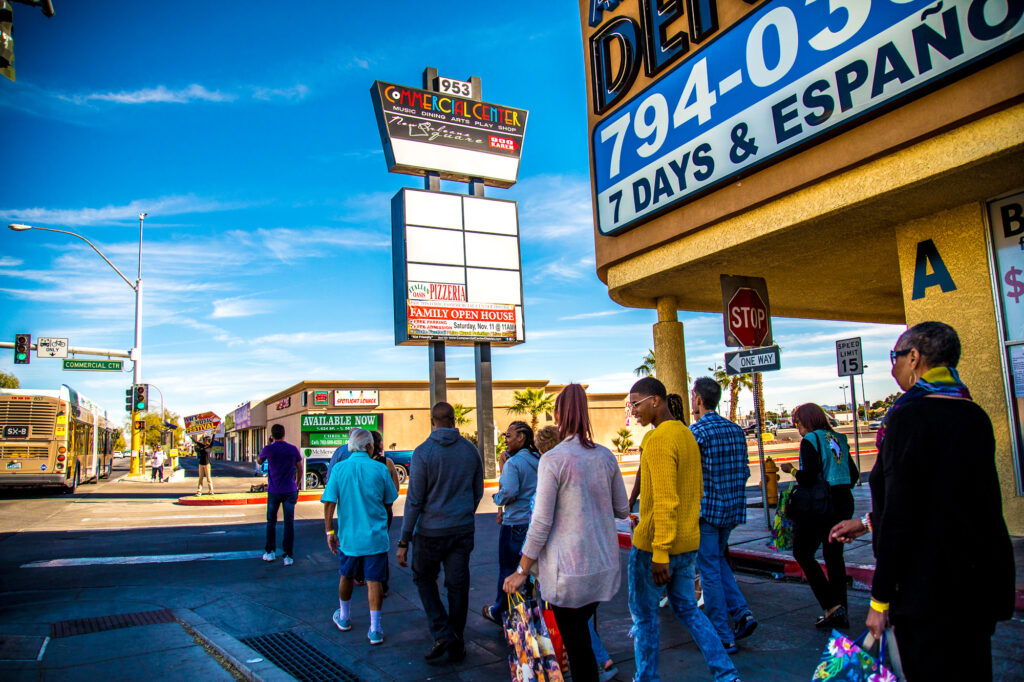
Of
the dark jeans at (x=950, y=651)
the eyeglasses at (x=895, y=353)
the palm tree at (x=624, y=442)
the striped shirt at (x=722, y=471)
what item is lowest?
the palm tree at (x=624, y=442)

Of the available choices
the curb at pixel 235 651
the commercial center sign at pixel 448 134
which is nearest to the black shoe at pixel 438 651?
the curb at pixel 235 651

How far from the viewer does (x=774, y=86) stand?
7.05 m

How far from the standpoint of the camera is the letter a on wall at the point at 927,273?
686 centimetres

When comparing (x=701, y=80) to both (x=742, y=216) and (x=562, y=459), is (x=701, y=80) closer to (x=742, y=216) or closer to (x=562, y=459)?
Answer: (x=742, y=216)

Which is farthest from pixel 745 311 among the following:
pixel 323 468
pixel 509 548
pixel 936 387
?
pixel 323 468

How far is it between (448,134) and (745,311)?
51.0 ft

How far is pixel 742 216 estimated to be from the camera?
7699 millimetres

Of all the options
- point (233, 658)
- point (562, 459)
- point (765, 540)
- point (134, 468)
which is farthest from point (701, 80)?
point (134, 468)

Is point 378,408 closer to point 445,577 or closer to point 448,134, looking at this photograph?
point 448,134

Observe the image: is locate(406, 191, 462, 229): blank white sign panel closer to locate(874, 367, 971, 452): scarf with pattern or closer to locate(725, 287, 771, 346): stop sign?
locate(725, 287, 771, 346): stop sign

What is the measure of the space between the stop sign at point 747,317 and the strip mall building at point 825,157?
1.38 ft

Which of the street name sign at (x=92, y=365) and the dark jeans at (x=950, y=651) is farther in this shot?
the street name sign at (x=92, y=365)

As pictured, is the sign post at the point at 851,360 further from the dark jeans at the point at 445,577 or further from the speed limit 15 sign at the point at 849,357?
the dark jeans at the point at 445,577

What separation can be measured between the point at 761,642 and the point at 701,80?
6306 mm
